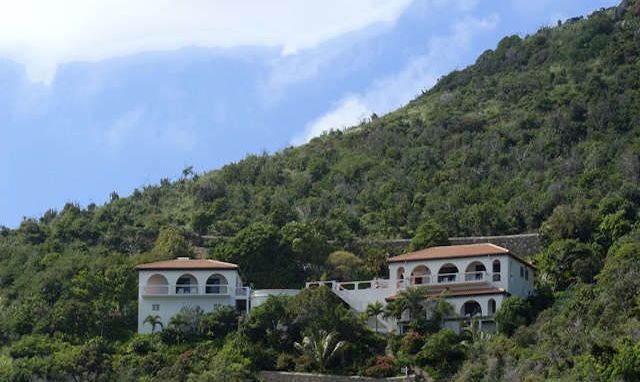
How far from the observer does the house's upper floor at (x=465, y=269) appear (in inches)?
2608

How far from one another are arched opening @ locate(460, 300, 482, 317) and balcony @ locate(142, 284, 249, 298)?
10.3 metres

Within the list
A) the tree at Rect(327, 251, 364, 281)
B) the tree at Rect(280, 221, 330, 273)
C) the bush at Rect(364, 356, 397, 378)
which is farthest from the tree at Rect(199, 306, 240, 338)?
the bush at Rect(364, 356, 397, 378)

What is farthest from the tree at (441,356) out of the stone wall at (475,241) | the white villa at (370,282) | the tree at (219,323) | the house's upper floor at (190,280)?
the stone wall at (475,241)

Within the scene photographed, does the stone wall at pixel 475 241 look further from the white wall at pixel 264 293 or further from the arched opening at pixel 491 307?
the arched opening at pixel 491 307

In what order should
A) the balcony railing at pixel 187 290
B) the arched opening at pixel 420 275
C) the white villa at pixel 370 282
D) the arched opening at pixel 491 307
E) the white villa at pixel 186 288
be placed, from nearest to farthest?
the arched opening at pixel 491 307, the white villa at pixel 370 282, the arched opening at pixel 420 275, the white villa at pixel 186 288, the balcony railing at pixel 187 290

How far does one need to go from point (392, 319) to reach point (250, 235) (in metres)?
10.3

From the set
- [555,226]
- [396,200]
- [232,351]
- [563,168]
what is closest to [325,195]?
[396,200]

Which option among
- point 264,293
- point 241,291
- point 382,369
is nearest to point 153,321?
point 241,291

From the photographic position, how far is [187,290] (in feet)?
226

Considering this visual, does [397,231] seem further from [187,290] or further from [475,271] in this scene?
[187,290]

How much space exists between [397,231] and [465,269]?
538 inches

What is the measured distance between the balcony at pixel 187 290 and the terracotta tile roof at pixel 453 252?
25.7 ft

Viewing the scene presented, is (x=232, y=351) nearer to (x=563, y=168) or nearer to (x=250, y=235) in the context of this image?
(x=250, y=235)

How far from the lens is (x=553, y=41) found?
114m
